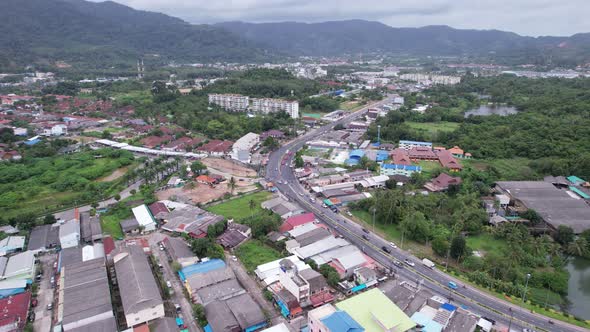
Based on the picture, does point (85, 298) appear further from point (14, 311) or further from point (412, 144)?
point (412, 144)

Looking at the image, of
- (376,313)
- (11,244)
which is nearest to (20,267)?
(11,244)

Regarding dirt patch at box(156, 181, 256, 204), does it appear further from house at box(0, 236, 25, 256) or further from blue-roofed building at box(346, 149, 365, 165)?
blue-roofed building at box(346, 149, 365, 165)

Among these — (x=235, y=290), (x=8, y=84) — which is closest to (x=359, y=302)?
(x=235, y=290)

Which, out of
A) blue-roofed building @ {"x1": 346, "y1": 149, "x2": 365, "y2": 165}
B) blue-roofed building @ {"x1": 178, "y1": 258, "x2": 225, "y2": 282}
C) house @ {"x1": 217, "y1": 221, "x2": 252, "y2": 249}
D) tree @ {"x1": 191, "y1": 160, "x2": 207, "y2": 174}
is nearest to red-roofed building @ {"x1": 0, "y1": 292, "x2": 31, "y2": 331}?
blue-roofed building @ {"x1": 178, "y1": 258, "x2": 225, "y2": 282}

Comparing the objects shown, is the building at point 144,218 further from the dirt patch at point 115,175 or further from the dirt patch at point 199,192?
the dirt patch at point 115,175

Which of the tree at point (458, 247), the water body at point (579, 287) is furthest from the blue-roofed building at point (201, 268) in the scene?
the water body at point (579, 287)

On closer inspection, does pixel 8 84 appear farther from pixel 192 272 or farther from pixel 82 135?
pixel 192 272

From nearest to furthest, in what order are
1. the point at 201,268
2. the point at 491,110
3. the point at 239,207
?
the point at 201,268 → the point at 239,207 → the point at 491,110
